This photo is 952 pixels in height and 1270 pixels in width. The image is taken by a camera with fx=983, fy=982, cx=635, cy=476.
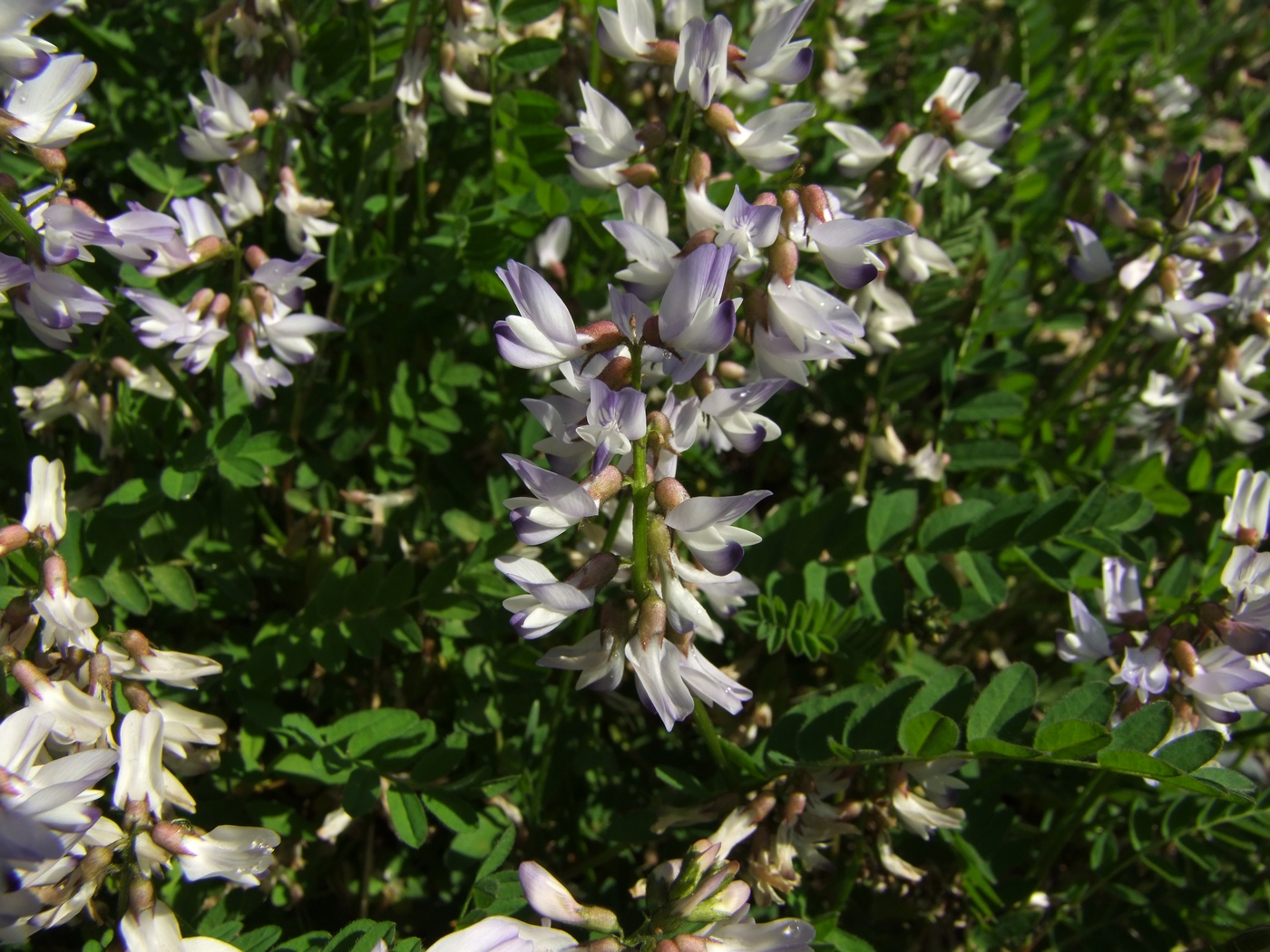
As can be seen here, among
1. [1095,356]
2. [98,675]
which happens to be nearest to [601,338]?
[98,675]

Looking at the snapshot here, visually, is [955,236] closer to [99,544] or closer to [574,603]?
[574,603]

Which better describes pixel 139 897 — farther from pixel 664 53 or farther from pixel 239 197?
pixel 664 53

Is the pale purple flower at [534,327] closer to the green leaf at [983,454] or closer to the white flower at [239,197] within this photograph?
the white flower at [239,197]

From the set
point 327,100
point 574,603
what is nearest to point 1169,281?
point 574,603

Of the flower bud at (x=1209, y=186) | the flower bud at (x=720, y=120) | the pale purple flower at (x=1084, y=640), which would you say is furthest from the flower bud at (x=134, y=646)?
the flower bud at (x=1209, y=186)

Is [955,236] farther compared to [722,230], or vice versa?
[955,236]

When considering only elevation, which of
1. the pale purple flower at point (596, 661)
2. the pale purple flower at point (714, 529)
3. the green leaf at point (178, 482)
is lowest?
the green leaf at point (178, 482)

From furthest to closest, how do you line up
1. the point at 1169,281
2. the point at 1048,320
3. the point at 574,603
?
the point at 1048,320, the point at 1169,281, the point at 574,603
